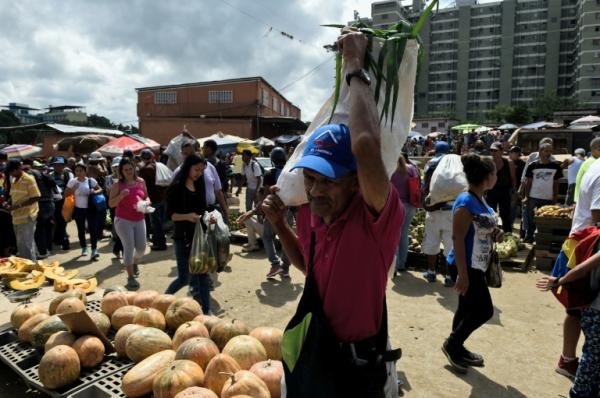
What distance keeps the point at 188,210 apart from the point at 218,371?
2498 mm

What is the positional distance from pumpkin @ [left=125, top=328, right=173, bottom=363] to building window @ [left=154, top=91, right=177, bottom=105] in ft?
155

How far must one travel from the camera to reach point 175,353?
2.97 metres

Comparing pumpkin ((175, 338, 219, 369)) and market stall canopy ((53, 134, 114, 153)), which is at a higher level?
market stall canopy ((53, 134, 114, 153))

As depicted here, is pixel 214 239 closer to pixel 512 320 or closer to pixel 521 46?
pixel 512 320

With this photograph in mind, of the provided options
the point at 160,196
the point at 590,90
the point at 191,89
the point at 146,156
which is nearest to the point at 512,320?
the point at 160,196

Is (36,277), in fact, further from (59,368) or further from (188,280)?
(59,368)

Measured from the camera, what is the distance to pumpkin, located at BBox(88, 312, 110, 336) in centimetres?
345

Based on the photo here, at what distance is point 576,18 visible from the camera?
86188mm

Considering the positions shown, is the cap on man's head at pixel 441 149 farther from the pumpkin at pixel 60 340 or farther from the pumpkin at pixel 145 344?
the pumpkin at pixel 60 340

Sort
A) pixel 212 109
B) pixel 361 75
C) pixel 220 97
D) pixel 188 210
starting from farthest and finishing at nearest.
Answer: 1. pixel 212 109
2. pixel 220 97
3. pixel 188 210
4. pixel 361 75

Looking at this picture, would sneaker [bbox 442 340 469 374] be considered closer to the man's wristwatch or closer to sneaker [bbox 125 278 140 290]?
the man's wristwatch

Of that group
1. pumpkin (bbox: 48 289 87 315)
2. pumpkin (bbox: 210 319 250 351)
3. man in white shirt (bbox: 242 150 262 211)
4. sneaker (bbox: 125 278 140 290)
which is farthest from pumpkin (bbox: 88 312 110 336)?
man in white shirt (bbox: 242 150 262 211)

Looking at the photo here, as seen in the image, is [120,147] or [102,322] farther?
[120,147]

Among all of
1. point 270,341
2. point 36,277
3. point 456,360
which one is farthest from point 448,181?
point 36,277
